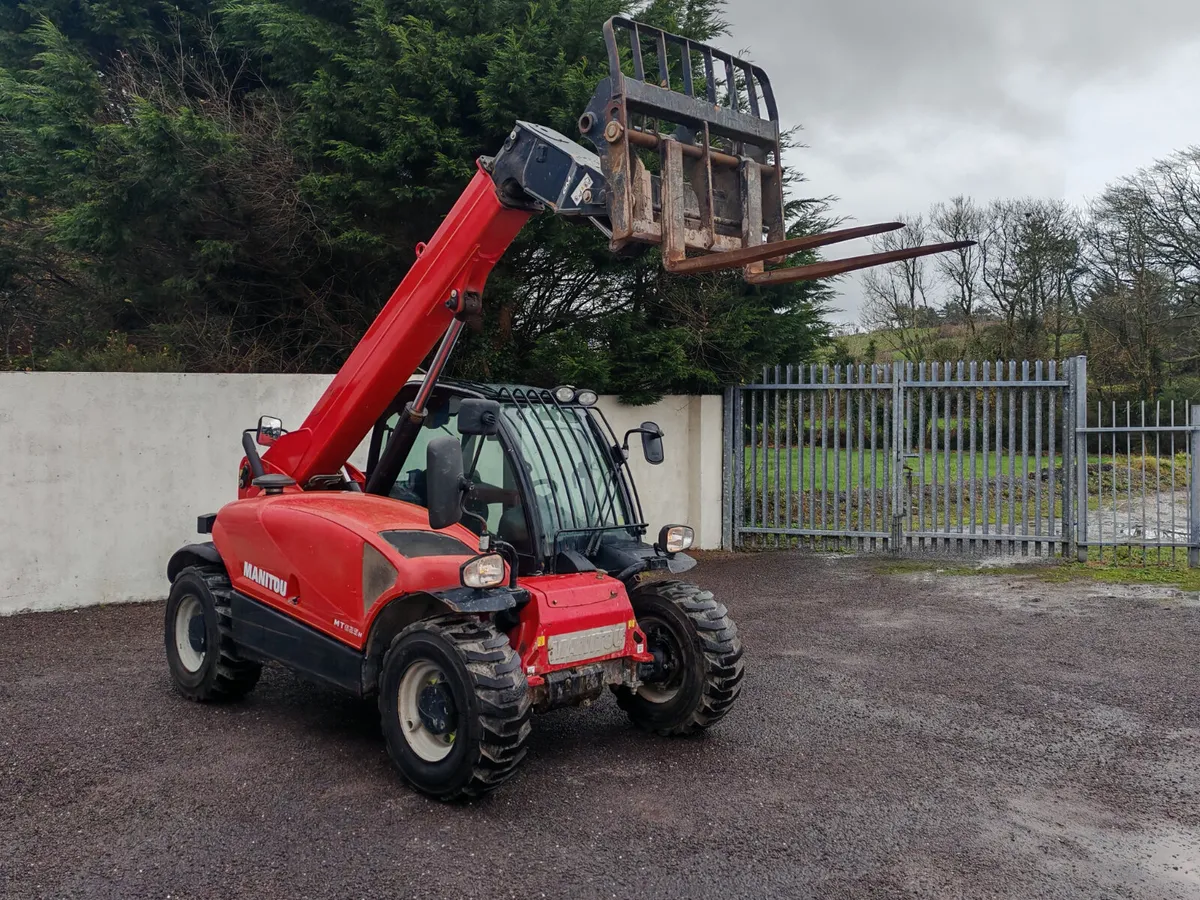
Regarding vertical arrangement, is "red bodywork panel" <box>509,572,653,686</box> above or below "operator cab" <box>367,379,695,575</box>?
below

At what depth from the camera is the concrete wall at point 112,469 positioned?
853cm

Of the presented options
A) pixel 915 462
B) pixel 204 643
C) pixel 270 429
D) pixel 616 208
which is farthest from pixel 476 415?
pixel 915 462

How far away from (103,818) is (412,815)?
1.40 metres

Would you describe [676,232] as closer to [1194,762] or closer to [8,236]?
[1194,762]

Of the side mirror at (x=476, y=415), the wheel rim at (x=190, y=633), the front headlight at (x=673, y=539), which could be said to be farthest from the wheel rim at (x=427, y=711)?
the wheel rim at (x=190, y=633)

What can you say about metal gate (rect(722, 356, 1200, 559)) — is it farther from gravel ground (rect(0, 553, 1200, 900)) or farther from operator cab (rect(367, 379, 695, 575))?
operator cab (rect(367, 379, 695, 575))

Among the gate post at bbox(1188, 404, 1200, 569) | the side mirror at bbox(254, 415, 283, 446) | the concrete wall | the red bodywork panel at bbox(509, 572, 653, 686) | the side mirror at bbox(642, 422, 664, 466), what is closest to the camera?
the red bodywork panel at bbox(509, 572, 653, 686)

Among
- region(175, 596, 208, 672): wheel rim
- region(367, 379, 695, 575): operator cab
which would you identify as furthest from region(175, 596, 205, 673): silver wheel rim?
region(367, 379, 695, 575): operator cab

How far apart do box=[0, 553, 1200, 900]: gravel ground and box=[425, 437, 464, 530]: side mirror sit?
4.46 ft

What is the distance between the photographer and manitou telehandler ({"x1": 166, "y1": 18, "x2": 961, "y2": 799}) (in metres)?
4.42

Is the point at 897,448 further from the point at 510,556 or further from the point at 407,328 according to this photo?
the point at 510,556

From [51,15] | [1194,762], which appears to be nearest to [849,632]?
[1194,762]

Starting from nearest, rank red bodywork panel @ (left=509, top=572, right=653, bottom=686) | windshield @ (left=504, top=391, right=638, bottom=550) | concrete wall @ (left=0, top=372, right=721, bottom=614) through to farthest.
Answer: red bodywork panel @ (left=509, top=572, right=653, bottom=686) → windshield @ (left=504, top=391, right=638, bottom=550) → concrete wall @ (left=0, top=372, right=721, bottom=614)

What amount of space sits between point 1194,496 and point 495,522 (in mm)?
9267
